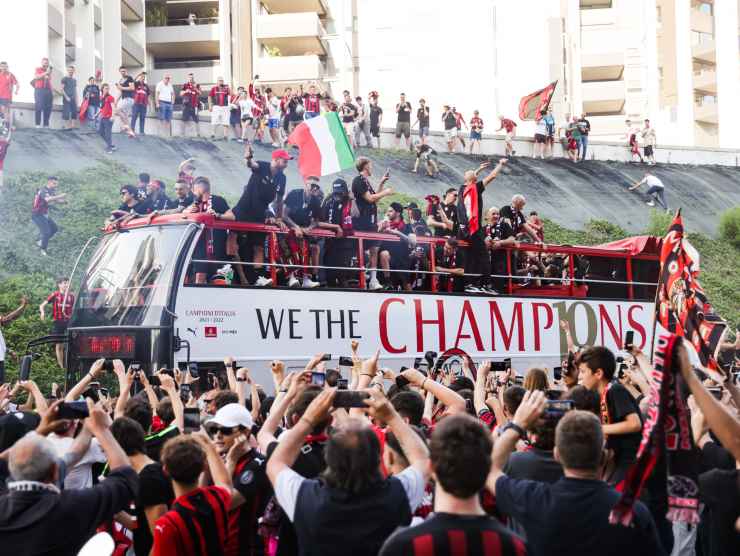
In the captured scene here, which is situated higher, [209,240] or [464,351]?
[209,240]

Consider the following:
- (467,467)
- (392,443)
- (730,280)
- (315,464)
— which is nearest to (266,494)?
(315,464)

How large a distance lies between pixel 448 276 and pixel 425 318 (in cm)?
95

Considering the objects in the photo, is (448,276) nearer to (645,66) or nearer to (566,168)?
(566,168)

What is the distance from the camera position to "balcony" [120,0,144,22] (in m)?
46.2

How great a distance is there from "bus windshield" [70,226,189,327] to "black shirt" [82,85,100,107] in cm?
1519

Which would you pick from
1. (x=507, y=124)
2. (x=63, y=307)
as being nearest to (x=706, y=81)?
(x=507, y=124)

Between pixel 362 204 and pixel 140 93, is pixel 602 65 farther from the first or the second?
pixel 362 204

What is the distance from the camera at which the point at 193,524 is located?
4.62 m

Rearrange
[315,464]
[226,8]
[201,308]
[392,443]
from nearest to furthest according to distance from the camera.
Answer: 1. [392,443]
2. [315,464]
3. [201,308]
4. [226,8]

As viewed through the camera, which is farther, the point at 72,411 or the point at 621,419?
the point at 621,419

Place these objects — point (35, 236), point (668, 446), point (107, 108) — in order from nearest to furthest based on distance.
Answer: point (668, 446) → point (35, 236) → point (107, 108)

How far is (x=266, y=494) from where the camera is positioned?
5.11 metres

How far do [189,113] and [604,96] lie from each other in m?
32.4

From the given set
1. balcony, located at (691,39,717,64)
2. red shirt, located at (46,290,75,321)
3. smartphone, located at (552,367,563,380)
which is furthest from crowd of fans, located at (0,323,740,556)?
balcony, located at (691,39,717,64)
